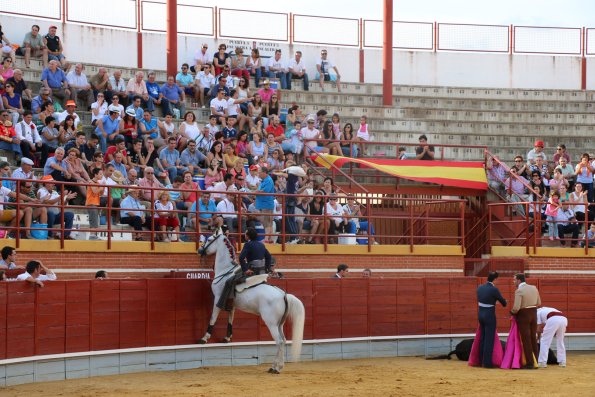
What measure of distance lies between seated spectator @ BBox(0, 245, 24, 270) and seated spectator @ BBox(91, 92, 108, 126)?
6.27m

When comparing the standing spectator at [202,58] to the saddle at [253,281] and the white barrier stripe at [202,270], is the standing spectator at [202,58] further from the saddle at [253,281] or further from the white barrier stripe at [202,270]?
the saddle at [253,281]

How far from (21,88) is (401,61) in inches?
545

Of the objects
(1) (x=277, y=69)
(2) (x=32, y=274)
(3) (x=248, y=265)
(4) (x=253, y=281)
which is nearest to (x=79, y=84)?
(1) (x=277, y=69)

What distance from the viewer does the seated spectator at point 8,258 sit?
47.2 feet

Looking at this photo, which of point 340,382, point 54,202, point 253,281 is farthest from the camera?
point 54,202

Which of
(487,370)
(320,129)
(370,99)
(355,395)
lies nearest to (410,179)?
(320,129)

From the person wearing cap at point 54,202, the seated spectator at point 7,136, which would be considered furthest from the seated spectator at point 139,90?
the person wearing cap at point 54,202

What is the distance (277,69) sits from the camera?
27.9 meters

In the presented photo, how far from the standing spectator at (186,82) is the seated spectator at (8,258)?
10690 mm

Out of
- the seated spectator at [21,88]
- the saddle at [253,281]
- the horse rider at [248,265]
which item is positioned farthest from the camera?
the seated spectator at [21,88]

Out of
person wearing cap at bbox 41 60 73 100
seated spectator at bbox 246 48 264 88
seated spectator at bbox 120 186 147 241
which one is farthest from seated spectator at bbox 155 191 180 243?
seated spectator at bbox 246 48 264 88

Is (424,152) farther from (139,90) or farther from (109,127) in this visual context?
(109,127)

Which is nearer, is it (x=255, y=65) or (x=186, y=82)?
(x=186, y=82)

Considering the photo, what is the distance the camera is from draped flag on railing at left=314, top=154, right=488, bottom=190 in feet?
78.1
